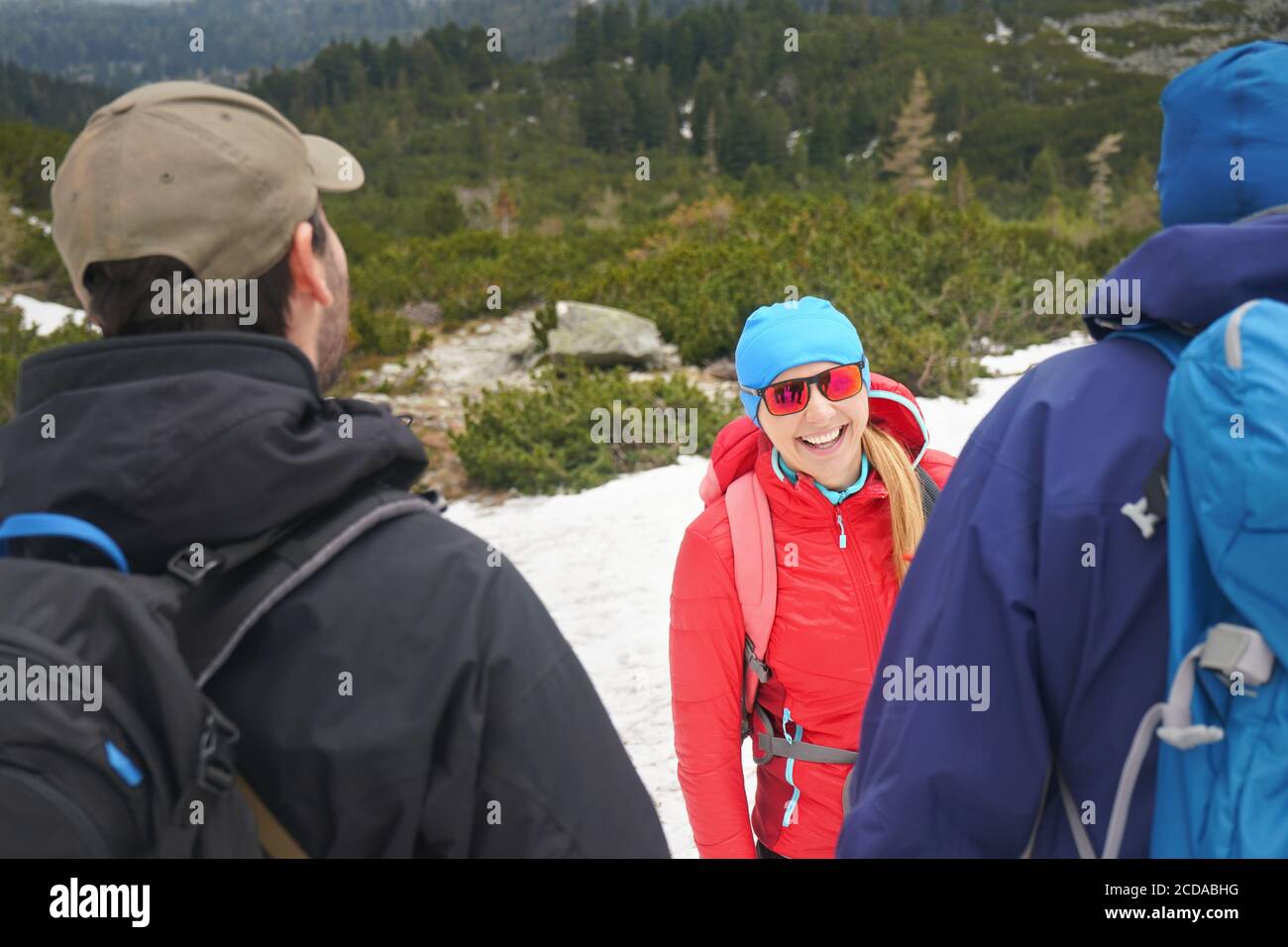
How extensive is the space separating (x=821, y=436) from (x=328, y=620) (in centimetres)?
156

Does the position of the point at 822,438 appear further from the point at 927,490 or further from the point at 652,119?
the point at 652,119

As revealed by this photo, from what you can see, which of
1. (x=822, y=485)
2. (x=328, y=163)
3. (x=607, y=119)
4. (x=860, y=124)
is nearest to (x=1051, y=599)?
(x=328, y=163)

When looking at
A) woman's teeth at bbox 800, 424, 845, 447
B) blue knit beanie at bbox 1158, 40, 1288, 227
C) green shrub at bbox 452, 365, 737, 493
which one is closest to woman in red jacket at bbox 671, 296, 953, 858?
woman's teeth at bbox 800, 424, 845, 447

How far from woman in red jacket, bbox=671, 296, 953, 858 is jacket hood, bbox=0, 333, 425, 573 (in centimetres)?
128

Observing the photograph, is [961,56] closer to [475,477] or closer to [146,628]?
[475,477]

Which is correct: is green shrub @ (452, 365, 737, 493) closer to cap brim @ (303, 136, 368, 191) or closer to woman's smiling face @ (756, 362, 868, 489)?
woman's smiling face @ (756, 362, 868, 489)

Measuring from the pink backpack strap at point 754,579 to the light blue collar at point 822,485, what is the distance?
0.30 ft

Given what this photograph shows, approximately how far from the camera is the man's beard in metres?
1.30

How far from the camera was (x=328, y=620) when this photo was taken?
1107 mm

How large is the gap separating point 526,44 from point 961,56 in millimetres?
60545

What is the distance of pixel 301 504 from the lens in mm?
1110

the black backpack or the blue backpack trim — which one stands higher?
the blue backpack trim

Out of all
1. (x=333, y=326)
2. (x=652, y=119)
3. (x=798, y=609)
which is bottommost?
(x=798, y=609)

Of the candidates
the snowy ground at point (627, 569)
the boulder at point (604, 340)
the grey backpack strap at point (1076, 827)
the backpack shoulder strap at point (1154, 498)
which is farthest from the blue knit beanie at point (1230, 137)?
the boulder at point (604, 340)
